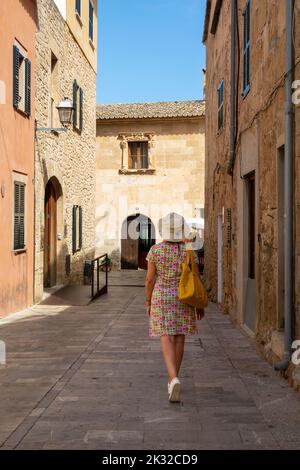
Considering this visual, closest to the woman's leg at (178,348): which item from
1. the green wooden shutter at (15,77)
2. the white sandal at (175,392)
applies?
the white sandal at (175,392)

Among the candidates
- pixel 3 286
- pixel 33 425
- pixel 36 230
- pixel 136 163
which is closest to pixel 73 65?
pixel 36 230

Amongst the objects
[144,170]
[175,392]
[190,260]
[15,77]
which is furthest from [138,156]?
[175,392]

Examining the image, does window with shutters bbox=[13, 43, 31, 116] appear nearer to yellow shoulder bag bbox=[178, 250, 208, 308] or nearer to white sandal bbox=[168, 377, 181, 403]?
yellow shoulder bag bbox=[178, 250, 208, 308]

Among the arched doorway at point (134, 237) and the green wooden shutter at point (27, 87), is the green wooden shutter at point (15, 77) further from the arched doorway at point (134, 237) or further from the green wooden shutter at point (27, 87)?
the arched doorway at point (134, 237)

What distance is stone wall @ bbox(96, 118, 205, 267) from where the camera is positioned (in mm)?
27328

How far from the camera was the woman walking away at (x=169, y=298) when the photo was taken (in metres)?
5.09

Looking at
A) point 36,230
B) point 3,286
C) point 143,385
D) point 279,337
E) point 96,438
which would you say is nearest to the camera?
point 96,438

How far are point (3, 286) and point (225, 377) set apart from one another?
5.99 m

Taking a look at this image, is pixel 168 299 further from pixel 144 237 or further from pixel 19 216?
pixel 144 237

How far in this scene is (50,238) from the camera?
1521 cm

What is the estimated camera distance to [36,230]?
13.0 m

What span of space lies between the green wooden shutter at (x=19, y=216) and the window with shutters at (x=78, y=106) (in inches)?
221

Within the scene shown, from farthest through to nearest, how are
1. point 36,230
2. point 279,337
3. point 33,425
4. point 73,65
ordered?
point 73,65, point 36,230, point 279,337, point 33,425
